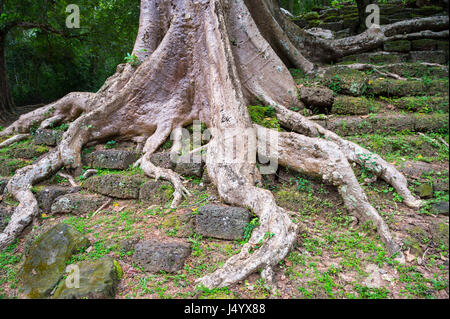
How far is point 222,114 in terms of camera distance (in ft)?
11.7

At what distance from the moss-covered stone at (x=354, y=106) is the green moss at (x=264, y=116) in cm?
108

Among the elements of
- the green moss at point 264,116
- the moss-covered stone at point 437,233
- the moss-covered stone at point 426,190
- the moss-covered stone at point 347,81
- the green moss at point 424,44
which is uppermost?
the green moss at point 424,44

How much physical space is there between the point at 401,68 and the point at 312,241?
4.05m

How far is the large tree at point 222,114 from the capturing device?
2740mm

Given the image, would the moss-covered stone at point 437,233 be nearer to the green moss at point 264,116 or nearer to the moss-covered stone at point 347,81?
the green moss at point 264,116

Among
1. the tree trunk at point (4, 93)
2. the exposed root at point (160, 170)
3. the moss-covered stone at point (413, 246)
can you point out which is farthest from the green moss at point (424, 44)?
the tree trunk at point (4, 93)

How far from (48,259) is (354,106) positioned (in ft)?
14.8

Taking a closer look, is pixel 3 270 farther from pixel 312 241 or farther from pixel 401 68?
pixel 401 68

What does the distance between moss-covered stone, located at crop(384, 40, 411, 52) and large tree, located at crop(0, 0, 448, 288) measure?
165 millimetres

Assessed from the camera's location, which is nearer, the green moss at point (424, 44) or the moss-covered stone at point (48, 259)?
the moss-covered stone at point (48, 259)

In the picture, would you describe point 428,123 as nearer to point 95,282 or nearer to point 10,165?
point 95,282

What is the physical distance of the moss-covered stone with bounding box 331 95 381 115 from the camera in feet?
13.6

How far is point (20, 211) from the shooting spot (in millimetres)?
3311

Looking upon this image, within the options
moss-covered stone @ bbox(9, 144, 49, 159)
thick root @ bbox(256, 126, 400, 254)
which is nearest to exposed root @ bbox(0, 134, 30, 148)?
moss-covered stone @ bbox(9, 144, 49, 159)
